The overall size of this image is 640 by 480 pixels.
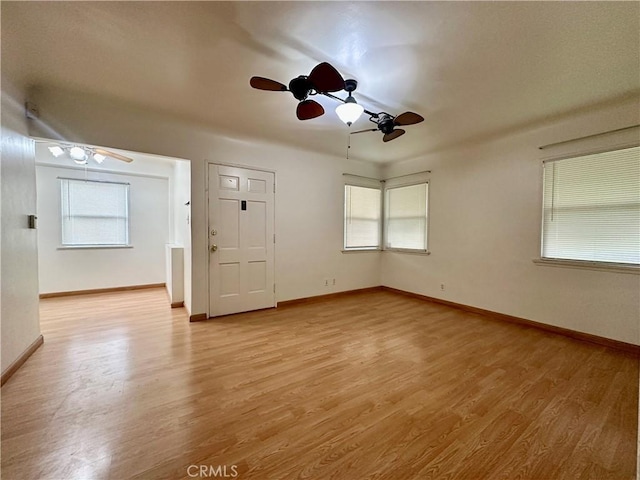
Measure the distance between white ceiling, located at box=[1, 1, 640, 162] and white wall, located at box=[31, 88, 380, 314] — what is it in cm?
31

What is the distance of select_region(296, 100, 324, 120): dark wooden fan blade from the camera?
2.29m

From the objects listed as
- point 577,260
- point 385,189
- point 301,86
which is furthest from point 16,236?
point 577,260

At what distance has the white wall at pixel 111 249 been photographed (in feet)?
15.5

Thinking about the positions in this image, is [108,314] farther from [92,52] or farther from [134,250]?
[92,52]

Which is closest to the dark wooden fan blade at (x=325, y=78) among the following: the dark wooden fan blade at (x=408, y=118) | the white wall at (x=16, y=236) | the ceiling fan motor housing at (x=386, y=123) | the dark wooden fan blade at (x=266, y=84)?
the dark wooden fan blade at (x=266, y=84)

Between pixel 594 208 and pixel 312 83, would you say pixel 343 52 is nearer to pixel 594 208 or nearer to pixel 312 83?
pixel 312 83

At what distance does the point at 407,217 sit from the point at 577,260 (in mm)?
2566

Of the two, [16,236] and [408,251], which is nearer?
[16,236]

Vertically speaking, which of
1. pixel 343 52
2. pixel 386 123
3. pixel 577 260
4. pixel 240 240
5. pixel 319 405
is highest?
pixel 343 52

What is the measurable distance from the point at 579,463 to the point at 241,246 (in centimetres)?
389

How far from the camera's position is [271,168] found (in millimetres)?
4289

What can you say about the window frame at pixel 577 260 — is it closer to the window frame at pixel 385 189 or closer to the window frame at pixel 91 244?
the window frame at pixel 385 189

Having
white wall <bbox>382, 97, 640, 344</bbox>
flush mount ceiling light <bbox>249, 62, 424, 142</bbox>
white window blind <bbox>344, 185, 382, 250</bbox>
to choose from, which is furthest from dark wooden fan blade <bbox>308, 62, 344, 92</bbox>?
white window blind <bbox>344, 185, 382, 250</bbox>

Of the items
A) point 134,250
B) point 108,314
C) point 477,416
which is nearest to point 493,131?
point 477,416
